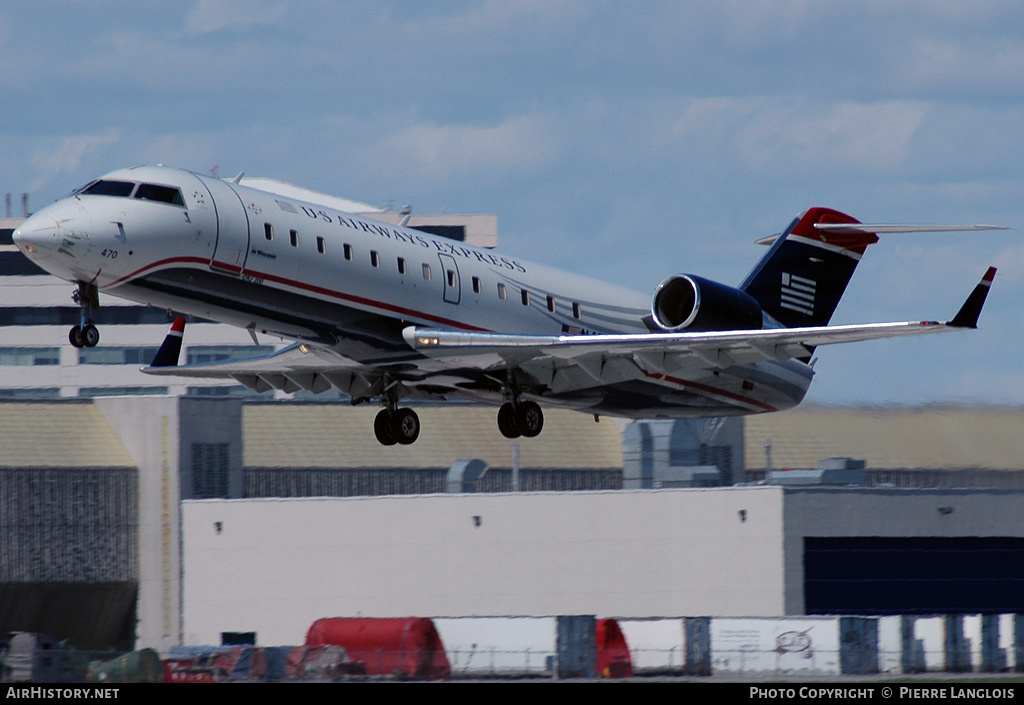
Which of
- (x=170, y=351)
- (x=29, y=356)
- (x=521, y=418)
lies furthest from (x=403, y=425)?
(x=29, y=356)

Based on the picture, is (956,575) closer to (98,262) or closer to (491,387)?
(491,387)

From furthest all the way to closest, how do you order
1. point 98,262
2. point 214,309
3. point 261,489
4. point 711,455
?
point 261,489 < point 711,455 < point 214,309 < point 98,262

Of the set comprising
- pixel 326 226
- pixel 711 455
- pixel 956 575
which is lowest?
pixel 956 575

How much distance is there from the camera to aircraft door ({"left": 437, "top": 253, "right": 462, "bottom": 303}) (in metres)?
27.4

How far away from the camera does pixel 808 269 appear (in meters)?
32.9

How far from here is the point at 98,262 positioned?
23516 millimetres

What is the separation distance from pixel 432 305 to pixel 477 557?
19.7 m

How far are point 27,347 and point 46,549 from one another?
5926 centimetres

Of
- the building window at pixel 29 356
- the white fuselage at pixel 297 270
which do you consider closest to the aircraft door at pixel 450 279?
the white fuselage at pixel 297 270

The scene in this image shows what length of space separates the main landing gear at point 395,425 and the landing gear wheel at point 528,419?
6.86ft

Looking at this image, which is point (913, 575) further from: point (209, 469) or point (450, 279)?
point (450, 279)

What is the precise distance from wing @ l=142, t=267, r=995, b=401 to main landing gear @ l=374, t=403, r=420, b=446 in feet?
1.24

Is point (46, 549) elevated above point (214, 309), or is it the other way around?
point (214, 309)
